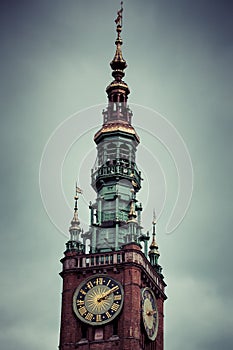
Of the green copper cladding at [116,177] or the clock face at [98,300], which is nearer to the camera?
the clock face at [98,300]

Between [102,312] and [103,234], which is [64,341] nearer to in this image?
[102,312]

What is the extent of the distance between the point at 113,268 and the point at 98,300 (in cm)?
337

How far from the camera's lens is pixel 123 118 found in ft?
385

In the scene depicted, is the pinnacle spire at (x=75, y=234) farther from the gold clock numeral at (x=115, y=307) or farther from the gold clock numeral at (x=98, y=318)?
the gold clock numeral at (x=98, y=318)

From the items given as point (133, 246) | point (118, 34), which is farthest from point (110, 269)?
point (118, 34)

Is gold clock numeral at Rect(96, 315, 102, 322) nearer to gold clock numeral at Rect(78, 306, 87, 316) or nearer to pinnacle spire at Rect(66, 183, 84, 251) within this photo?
gold clock numeral at Rect(78, 306, 87, 316)

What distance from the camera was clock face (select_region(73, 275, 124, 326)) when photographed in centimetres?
10050

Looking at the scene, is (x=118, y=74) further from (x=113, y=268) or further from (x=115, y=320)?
(x=115, y=320)

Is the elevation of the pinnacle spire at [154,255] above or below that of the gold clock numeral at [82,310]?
above

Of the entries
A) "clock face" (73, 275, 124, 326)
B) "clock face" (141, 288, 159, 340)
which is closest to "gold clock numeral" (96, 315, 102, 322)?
"clock face" (73, 275, 124, 326)

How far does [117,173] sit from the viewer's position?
111 metres

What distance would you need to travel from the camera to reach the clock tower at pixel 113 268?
100188 mm

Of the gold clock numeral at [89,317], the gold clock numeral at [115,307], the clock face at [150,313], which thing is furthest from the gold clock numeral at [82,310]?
the clock face at [150,313]

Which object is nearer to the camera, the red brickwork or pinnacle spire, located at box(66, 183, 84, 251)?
the red brickwork
